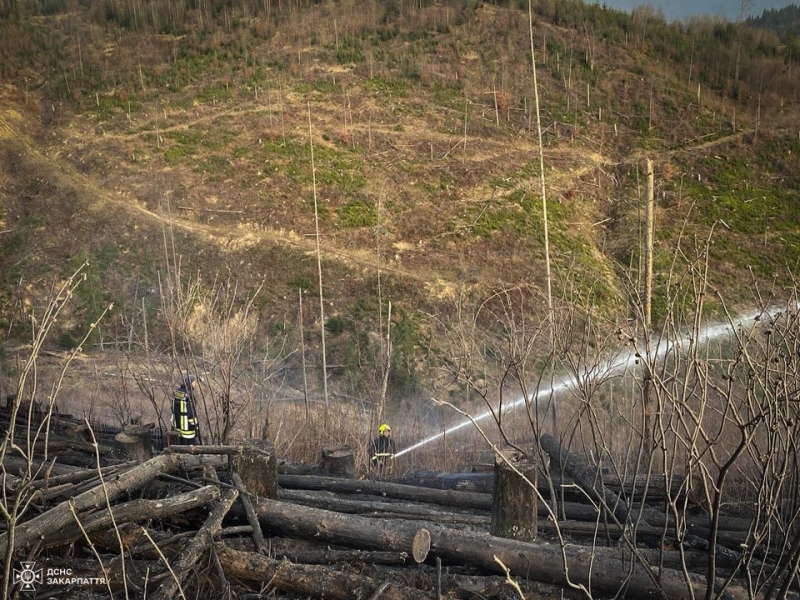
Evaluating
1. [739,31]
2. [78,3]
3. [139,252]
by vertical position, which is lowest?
[139,252]

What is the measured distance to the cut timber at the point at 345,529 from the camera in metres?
4.39

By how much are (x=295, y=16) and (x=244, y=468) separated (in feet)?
177

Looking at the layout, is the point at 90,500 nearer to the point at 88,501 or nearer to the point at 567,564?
the point at 88,501

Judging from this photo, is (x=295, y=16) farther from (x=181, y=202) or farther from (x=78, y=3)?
(x=181, y=202)

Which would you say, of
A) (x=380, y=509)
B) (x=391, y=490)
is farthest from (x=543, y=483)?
(x=380, y=509)

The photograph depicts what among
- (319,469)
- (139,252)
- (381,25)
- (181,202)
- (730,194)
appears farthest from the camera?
(381,25)

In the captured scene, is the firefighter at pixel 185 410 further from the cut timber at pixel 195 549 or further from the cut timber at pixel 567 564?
the cut timber at pixel 567 564

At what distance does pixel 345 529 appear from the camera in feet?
15.1

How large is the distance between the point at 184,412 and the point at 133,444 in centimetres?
289

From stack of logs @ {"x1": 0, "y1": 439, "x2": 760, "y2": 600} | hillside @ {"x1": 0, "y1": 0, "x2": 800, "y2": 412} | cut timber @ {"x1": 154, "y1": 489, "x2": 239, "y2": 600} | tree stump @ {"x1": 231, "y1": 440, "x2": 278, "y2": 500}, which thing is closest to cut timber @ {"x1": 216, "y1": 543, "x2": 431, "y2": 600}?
stack of logs @ {"x1": 0, "y1": 439, "x2": 760, "y2": 600}

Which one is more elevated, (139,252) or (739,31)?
(739,31)

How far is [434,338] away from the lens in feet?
86.9

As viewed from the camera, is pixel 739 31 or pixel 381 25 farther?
pixel 739 31

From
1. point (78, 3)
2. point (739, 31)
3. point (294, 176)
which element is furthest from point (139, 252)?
point (739, 31)
